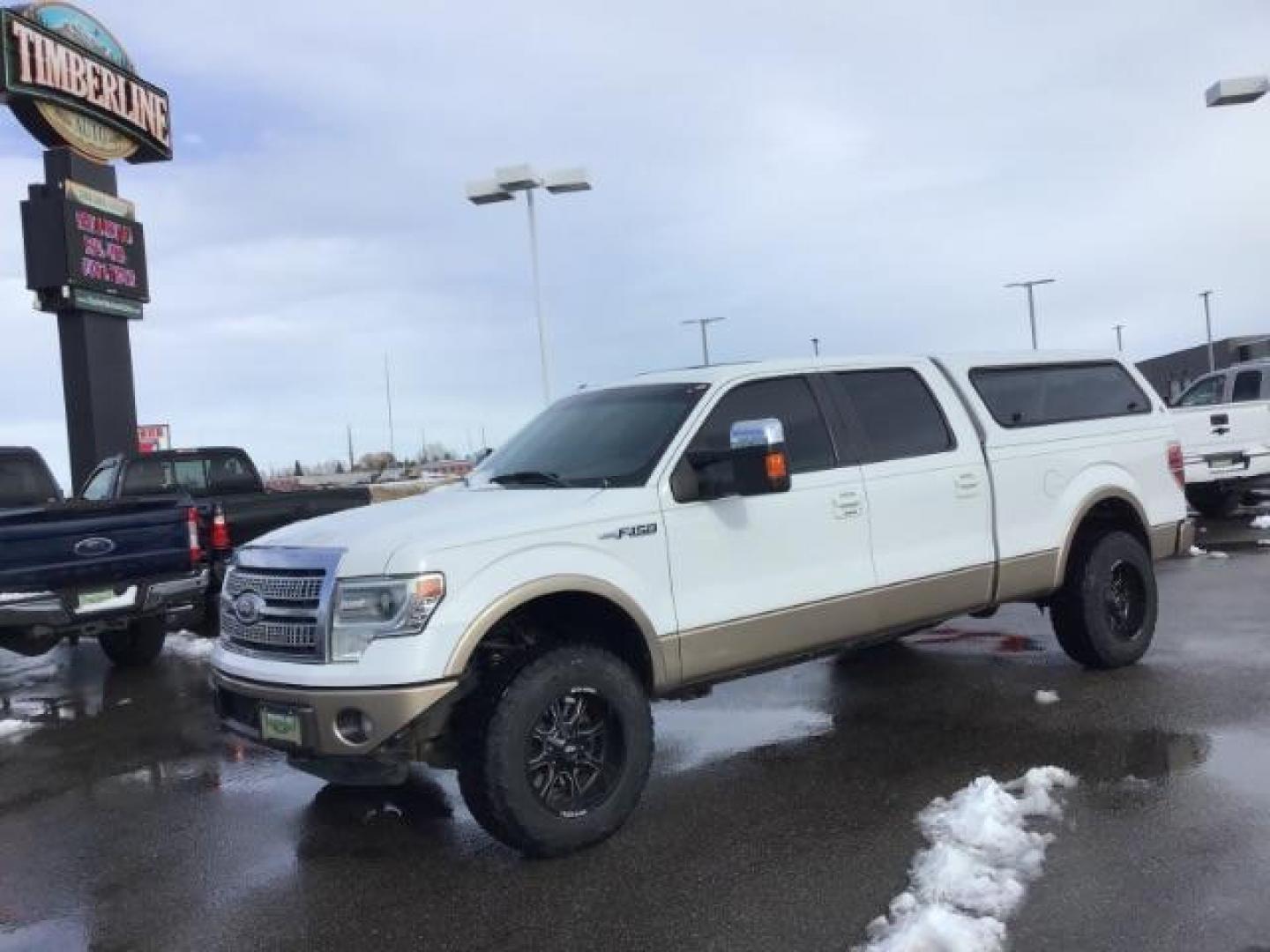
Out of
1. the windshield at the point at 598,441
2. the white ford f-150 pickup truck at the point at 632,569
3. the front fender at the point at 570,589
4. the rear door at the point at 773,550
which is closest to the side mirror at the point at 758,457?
the white ford f-150 pickup truck at the point at 632,569

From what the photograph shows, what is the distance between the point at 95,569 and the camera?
834cm

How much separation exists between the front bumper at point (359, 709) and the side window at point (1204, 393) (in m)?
16.8

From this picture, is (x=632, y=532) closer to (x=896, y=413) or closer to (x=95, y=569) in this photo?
(x=896, y=413)

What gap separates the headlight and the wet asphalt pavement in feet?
3.29

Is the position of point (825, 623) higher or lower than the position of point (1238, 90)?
lower

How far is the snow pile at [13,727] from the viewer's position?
7.61 meters

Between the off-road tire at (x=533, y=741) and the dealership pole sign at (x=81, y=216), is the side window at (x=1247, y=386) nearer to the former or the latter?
the off-road tire at (x=533, y=741)

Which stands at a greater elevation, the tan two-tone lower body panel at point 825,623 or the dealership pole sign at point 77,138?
the dealership pole sign at point 77,138

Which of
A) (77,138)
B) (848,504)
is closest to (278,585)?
(848,504)

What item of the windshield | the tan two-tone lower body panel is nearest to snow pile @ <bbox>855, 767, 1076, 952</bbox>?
the tan two-tone lower body panel

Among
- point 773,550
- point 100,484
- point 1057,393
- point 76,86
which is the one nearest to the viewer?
point 773,550

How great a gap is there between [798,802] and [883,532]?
1489 millimetres

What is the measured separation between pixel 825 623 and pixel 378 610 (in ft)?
7.40

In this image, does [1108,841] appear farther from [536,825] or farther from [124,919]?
[124,919]
